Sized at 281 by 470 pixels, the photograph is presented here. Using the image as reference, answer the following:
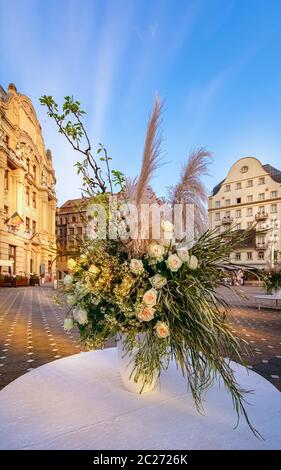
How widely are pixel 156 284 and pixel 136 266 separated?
146mm

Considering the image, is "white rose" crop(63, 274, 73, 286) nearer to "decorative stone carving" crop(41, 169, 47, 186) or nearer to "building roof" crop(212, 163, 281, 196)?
"decorative stone carving" crop(41, 169, 47, 186)

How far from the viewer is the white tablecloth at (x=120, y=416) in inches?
51.9

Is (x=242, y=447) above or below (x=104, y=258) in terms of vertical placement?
below

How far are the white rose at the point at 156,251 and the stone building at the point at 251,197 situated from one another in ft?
133

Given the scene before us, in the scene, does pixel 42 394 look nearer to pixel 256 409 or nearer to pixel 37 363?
pixel 256 409

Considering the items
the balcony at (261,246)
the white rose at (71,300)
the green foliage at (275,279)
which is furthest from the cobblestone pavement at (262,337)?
the balcony at (261,246)

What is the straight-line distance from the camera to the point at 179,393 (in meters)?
1.84

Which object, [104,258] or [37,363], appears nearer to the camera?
[104,258]

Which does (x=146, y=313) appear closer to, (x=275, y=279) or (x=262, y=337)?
(x=262, y=337)

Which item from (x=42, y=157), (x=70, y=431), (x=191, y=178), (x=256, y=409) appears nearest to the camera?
(x=70, y=431)

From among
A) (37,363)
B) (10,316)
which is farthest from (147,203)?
(10,316)

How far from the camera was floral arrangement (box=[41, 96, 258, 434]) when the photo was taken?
1575 millimetres

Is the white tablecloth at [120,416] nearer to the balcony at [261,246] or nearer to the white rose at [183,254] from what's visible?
the white rose at [183,254]

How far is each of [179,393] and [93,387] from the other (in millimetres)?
558
